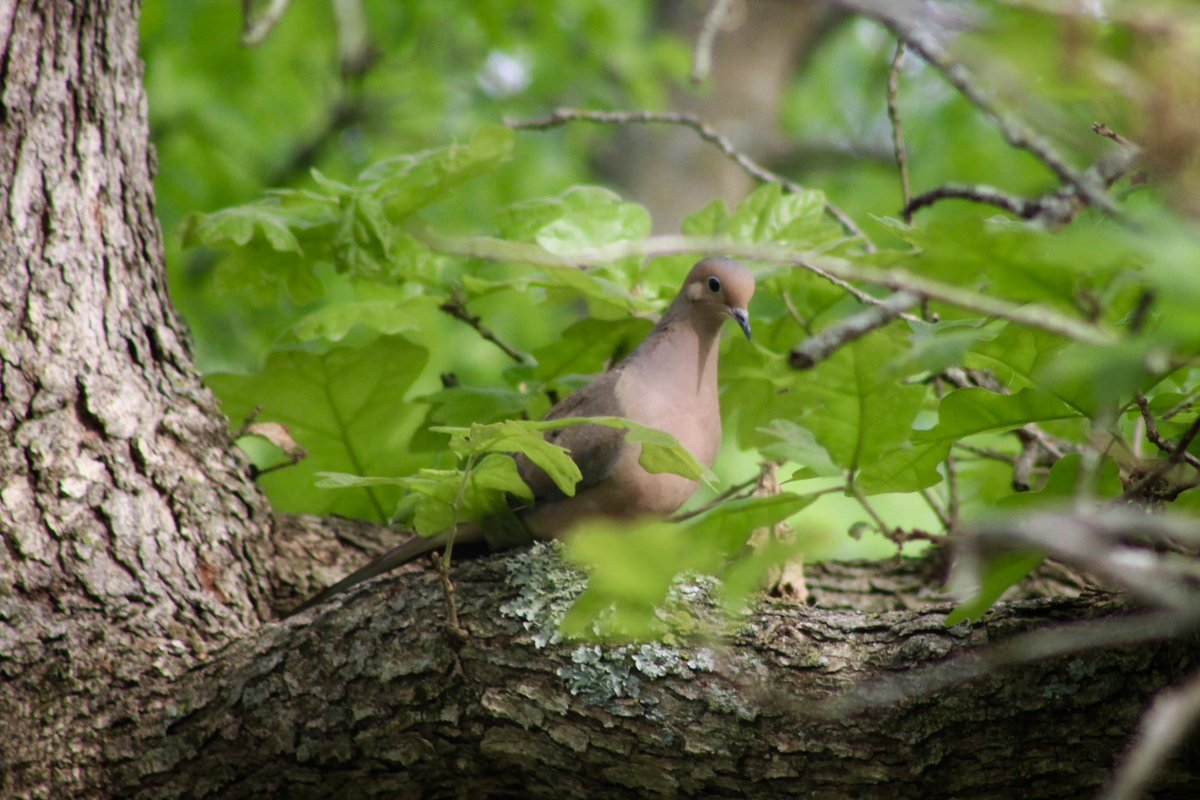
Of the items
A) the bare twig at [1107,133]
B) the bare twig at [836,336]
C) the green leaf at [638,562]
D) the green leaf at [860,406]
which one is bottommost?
the green leaf at [638,562]

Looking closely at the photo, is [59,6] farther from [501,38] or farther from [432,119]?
[432,119]

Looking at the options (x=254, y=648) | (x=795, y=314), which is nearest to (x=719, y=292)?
(x=795, y=314)

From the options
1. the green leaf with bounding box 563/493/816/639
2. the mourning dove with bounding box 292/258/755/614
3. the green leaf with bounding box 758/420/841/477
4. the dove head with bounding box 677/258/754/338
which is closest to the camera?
the green leaf with bounding box 563/493/816/639

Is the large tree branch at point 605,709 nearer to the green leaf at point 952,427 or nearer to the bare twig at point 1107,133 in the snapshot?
the green leaf at point 952,427

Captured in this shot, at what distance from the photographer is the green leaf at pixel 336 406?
2.52 meters

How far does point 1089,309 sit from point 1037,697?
0.70 metres

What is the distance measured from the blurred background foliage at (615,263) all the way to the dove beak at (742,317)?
0.34ft

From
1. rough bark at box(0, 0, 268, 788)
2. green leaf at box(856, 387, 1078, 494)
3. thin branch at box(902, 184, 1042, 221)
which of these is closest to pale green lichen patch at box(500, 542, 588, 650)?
green leaf at box(856, 387, 1078, 494)

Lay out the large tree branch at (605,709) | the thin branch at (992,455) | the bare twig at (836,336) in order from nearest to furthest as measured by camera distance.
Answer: the bare twig at (836,336)
the large tree branch at (605,709)
the thin branch at (992,455)

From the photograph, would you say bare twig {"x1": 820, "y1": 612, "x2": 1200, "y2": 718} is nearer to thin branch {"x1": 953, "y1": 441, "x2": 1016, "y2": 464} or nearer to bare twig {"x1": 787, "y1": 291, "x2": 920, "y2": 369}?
bare twig {"x1": 787, "y1": 291, "x2": 920, "y2": 369}

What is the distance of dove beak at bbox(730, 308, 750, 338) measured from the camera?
95.0 inches

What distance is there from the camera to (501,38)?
20.7ft

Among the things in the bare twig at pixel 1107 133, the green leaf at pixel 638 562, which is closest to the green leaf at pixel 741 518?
the green leaf at pixel 638 562

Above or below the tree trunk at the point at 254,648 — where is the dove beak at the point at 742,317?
above
